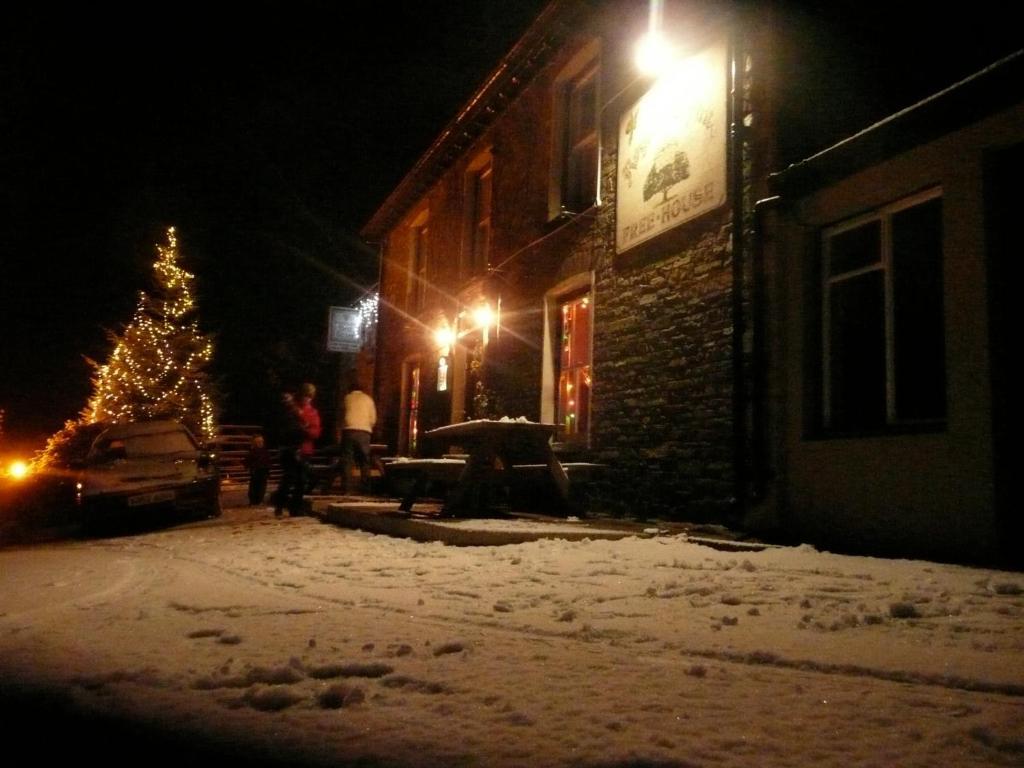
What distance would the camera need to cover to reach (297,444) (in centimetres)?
1117

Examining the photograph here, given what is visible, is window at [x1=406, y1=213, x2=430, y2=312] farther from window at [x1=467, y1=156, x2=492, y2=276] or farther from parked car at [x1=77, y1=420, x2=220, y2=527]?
parked car at [x1=77, y1=420, x2=220, y2=527]

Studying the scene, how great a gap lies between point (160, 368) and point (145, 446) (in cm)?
1309

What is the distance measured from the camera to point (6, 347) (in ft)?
140

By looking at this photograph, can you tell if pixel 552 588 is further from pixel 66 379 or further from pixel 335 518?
pixel 66 379

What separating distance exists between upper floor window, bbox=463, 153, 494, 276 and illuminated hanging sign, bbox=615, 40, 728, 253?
4962mm

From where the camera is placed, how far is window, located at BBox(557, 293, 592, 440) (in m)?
11.0

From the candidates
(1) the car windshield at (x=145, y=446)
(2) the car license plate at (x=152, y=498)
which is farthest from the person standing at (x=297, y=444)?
(1) the car windshield at (x=145, y=446)

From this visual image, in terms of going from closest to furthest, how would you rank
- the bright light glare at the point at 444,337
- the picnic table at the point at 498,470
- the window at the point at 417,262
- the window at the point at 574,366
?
the picnic table at the point at 498,470
the window at the point at 574,366
the bright light glare at the point at 444,337
the window at the point at 417,262

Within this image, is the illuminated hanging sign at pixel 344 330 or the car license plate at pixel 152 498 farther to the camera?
the illuminated hanging sign at pixel 344 330

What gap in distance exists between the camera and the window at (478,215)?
1486 cm

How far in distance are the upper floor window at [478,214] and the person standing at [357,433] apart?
3.37 meters

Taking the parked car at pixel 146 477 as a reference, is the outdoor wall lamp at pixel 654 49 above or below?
above

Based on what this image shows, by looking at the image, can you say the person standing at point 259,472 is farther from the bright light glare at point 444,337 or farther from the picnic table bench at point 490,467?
the picnic table bench at point 490,467

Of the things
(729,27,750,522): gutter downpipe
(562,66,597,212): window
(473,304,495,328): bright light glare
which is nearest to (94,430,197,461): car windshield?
(473,304,495,328): bright light glare
